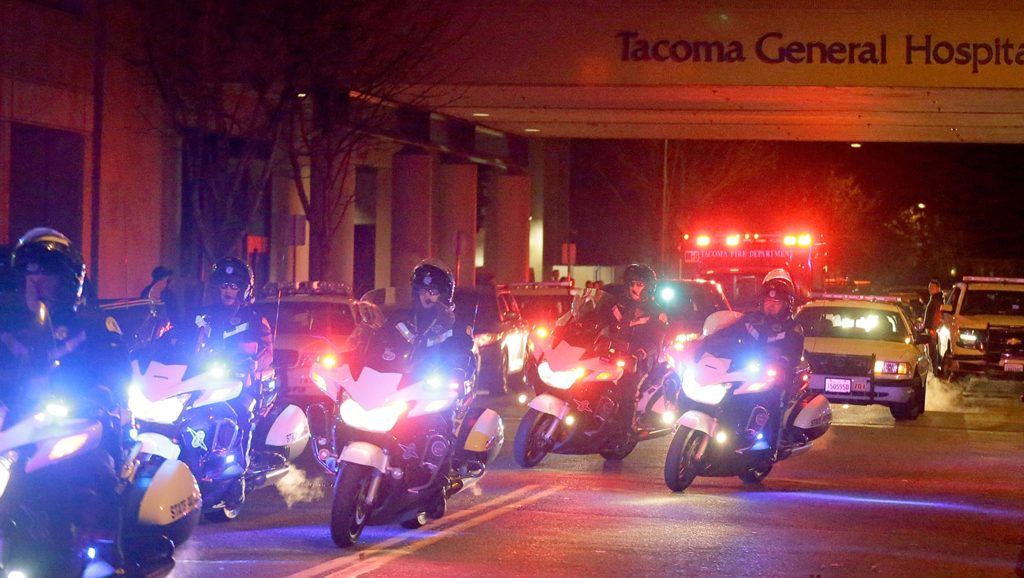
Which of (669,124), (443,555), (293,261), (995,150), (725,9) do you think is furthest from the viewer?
(995,150)

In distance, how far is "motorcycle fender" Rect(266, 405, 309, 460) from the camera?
10383 mm

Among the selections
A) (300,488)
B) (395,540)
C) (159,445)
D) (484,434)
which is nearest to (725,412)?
(484,434)

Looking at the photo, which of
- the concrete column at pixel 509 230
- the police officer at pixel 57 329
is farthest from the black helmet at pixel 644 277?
the concrete column at pixel 509 230

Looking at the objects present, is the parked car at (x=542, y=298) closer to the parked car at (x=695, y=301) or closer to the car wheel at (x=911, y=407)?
the parked car at (x=695, y=301)

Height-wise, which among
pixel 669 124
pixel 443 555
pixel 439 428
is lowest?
pixel 443 555

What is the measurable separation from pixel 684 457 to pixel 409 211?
27.9m

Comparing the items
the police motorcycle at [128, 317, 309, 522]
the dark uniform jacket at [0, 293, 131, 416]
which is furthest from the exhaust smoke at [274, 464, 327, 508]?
the dark uniform jacket at [0, 293, 131, 416]

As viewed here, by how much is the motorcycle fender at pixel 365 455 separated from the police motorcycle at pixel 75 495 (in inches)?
98.3

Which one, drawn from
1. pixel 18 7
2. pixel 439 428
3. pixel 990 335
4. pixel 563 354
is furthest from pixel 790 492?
pixel 18 7

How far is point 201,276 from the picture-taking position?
90.0 ft

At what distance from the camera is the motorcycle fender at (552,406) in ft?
44.1

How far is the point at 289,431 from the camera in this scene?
10.4m

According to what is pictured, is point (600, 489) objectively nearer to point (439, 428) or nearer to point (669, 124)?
point (439, 428)

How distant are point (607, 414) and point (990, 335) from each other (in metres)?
12.9
